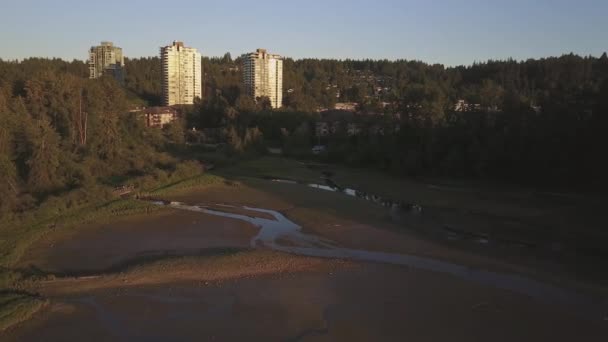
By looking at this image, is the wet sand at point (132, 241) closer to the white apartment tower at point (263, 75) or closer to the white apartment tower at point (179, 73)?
the white apartment tower at point (263, 75)

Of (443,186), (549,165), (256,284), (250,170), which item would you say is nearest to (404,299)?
(256,284)

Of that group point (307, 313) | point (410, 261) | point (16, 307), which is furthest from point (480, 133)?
point (16, 307)

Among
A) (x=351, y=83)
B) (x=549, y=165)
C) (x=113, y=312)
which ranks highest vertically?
(x=351, y=83)

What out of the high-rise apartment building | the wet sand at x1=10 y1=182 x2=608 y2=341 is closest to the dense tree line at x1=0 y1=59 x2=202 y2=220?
the wet sand at x1=10 y1=182 x2=608 y2=341

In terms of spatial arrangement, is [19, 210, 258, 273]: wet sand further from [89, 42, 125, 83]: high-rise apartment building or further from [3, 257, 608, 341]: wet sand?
[89, 42, 125, 83]: high-rise apartment building

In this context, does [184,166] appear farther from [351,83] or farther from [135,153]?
[351,83]

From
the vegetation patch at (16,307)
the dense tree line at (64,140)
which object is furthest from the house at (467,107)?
the vegetation patch at (16,307)
